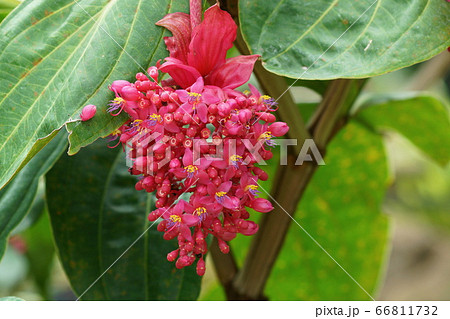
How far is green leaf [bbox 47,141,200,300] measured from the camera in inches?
25.8

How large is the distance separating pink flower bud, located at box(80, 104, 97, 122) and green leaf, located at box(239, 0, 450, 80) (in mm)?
147

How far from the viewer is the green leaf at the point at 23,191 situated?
0.62 meters

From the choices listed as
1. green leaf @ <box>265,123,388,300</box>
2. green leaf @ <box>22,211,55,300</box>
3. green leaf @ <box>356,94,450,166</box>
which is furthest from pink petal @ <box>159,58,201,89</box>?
green leaf @ <box>22,211,55,300</box>

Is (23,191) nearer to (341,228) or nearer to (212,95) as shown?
(212,95)

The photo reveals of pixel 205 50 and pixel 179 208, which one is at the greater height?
pixel 205 50

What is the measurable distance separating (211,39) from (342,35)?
12 centimetres

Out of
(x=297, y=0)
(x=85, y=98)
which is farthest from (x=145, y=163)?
(x=297, y=0)

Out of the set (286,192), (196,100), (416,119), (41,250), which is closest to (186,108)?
(196,100)

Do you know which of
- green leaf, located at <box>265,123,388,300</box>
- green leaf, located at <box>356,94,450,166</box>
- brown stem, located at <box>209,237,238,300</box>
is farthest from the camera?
green leaf, located at <box>265,123,388,300</box>

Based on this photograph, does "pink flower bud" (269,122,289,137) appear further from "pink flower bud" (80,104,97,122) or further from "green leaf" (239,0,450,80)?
"pink flower bud" (80,104,97,122)

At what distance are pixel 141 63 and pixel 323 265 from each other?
0.68 m

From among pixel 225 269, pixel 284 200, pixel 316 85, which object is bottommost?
pixel 225 269

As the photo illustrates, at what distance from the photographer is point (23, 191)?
0.63 meters

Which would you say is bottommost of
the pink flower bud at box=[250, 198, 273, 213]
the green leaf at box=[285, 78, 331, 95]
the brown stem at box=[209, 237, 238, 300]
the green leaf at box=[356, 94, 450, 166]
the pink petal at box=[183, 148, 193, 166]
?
the brown stem at box=[209, 237, 238, 300]
